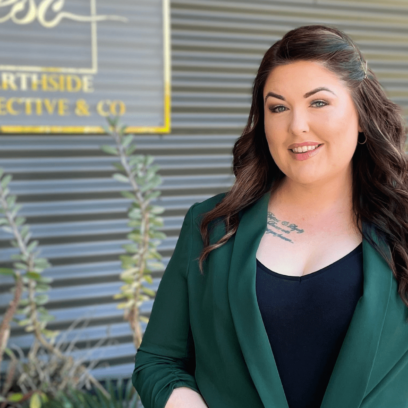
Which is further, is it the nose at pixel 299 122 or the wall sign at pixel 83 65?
the wall sign at pixel 83 65

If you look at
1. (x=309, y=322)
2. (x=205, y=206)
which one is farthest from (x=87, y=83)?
(x=309, y=322)

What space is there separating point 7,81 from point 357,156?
2.40 m

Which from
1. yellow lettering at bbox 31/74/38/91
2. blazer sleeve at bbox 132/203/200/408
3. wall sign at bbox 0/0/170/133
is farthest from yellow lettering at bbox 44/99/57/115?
blazer sleeve at bbox 132/203/200/408

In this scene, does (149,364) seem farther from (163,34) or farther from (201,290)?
(163,34)

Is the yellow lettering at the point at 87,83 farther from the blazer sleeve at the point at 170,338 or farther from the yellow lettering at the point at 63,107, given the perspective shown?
the blazer sleeve at the point at 170,338

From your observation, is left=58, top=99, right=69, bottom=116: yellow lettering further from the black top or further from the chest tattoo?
A: the black top

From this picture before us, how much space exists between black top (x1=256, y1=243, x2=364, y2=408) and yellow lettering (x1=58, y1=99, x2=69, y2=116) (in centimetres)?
235

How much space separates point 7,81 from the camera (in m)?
3.11

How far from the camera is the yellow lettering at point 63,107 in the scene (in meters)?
3.23

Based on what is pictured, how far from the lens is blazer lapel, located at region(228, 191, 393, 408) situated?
118 centimetres

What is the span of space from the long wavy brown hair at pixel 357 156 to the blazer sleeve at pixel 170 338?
8 cm

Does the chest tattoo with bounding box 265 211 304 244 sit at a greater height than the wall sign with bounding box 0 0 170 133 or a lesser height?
lesser

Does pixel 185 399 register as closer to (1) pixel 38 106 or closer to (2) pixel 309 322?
(2) pixel 309 322

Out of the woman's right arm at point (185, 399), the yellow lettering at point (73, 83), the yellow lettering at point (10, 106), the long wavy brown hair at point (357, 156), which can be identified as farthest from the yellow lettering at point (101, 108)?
the woman's right arm at point (185, 399)
